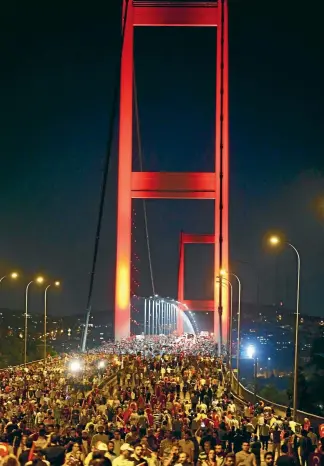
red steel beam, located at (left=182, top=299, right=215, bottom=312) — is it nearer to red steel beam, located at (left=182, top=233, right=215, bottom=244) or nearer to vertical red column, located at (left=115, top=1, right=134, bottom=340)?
red steel beam, located at (left=182, top=233, right=215, bottom=244)

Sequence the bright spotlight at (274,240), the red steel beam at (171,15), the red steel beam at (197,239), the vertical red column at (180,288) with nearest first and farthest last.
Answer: the bright spotlight at (274,240), the red steel beam at (171,15), the red steel beam at (197,239), the vertical red column at (180,288)

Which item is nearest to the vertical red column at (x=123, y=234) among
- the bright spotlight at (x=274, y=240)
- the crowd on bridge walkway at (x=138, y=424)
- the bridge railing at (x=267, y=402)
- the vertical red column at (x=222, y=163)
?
the vertical red column at (x=222, y=163)

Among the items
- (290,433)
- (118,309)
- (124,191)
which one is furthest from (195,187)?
(290,433)

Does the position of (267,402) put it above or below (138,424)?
below

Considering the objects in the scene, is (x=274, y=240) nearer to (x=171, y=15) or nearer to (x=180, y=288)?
(x=171, y=15)

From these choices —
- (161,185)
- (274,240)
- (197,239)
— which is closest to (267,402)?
(274,240)

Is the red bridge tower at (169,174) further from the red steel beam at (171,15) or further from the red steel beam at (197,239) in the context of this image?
the red steel beam at (197,239)
